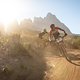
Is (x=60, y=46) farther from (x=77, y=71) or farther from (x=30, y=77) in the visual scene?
(x=30, y=77)

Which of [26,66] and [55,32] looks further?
[55,32]

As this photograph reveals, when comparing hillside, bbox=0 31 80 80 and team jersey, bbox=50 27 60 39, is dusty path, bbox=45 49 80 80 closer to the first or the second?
hillside, bbox=0 31 80 80

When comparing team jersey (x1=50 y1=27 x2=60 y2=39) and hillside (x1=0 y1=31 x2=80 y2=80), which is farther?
team jersey (x1=50 y1=27 x2=60 y2=39)

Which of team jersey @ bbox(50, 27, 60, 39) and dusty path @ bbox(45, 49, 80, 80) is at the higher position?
team jersey @ bbox(50, 27, 60, 39)

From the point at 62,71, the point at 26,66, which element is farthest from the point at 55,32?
the point at 26,66

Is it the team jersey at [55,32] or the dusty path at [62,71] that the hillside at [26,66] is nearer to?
the dusty path at [62,71]

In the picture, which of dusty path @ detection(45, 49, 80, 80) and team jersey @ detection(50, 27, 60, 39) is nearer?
dusty path @ detection(45, 49, 80, 80)

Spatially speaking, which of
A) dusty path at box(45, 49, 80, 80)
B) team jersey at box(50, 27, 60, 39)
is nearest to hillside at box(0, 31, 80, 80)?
dusty path at box(45, 49, 80, 80)

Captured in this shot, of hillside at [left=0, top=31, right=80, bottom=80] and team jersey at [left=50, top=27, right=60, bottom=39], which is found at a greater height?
team jersey at [left=50, top=27, right=60, bottom=39]

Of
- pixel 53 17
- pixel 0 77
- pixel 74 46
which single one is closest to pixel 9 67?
pixel 0 77

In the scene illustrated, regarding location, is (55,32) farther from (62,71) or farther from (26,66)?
(26,66)

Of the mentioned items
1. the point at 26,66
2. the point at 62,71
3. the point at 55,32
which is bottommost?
the point at 62,71

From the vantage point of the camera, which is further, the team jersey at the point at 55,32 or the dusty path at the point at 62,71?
the team jersey at the point at 55,32

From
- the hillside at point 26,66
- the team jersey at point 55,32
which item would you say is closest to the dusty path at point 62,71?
the hillside at point 26,66
